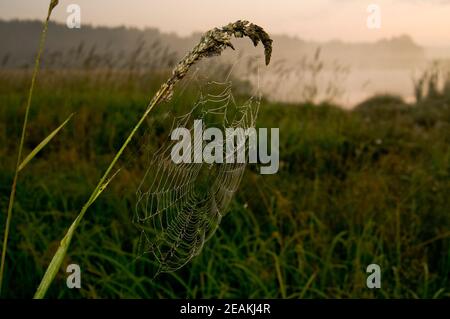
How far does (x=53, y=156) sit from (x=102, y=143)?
722 mm

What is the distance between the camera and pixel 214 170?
4.55 feet

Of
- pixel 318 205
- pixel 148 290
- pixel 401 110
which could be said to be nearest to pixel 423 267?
pixel 318 205

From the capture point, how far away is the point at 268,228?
395 cm

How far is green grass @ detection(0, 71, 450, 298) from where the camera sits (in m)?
3.31

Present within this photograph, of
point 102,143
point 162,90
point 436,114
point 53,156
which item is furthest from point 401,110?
point 162,90

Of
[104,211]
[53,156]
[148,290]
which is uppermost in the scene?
[53,156]

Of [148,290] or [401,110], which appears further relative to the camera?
[401,110]

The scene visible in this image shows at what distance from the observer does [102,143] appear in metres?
5.90

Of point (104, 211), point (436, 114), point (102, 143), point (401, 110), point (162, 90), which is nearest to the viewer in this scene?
point (162, 90)

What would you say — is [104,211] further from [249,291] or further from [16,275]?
[249,291]

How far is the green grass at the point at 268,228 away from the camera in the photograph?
3.31m

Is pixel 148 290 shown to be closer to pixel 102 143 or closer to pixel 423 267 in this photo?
pixel 423 267
